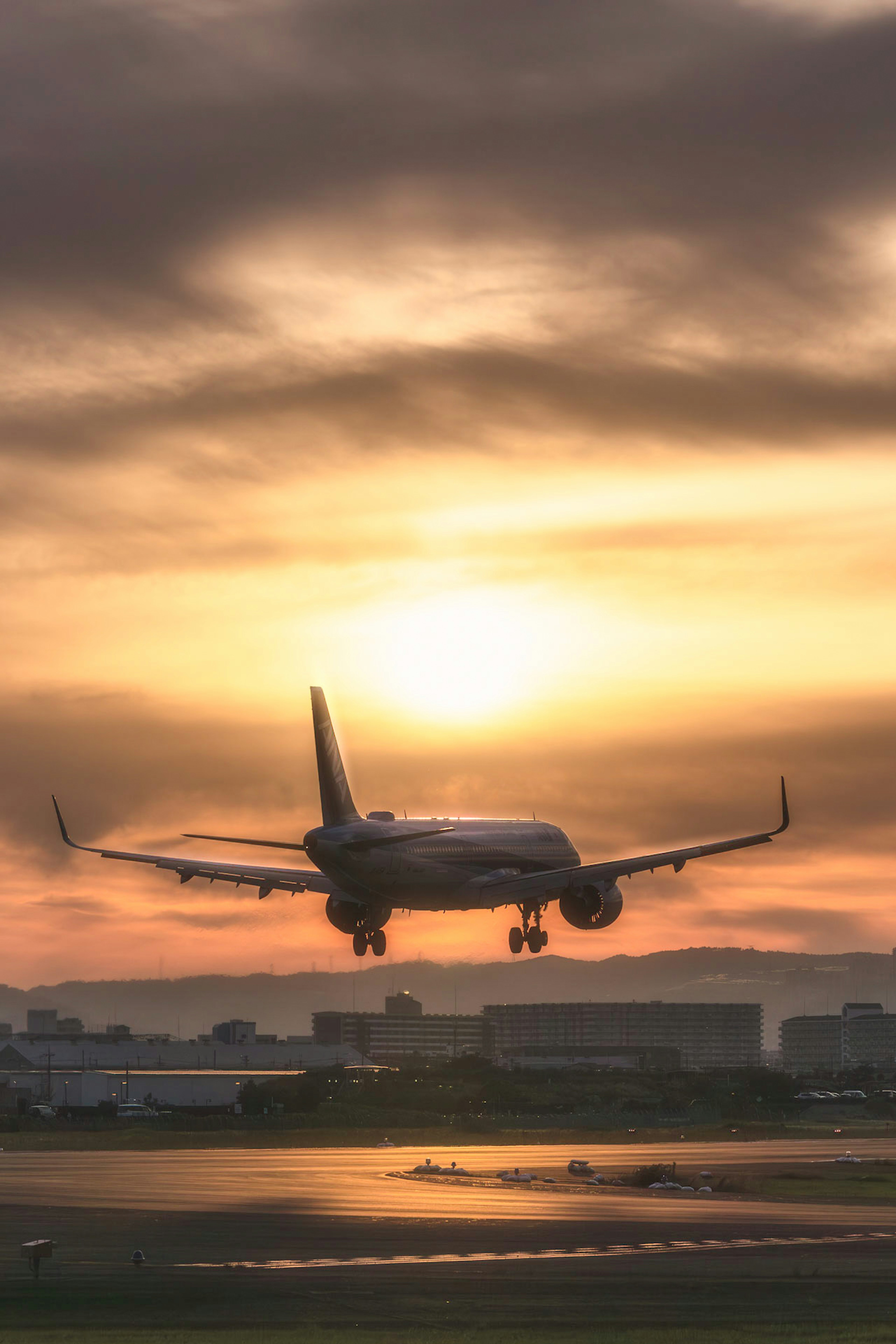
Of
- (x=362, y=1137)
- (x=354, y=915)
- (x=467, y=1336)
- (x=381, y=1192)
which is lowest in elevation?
(x=362, y=1137)

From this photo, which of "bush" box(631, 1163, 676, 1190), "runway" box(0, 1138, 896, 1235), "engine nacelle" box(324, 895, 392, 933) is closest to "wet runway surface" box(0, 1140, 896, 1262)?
"runway" box(0, 1138, 896, 1235)

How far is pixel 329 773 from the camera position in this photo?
90.3m

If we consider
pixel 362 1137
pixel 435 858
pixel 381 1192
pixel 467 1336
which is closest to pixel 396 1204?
pixel 381 1192

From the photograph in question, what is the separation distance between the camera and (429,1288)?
51938mm

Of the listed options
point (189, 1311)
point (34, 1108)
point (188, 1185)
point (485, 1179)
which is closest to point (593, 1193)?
point (485, 1179)

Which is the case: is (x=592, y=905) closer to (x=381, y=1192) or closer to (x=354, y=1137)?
(x=381, y=1192)

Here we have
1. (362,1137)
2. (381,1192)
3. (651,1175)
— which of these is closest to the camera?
(381,1192)

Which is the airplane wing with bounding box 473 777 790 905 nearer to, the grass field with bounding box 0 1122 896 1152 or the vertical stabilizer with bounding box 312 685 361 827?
the vertical stabilizer with bounding box 312 685 361 827

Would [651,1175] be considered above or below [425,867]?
below

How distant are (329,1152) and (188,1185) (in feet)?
133

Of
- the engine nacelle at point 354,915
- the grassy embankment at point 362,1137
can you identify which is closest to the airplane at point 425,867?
the engine nacelle at point 354,915

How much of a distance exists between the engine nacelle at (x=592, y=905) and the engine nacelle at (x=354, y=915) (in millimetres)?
12123

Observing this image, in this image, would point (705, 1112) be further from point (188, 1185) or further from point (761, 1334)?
point (761, 1334)

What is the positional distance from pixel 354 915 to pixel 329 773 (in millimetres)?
9131
